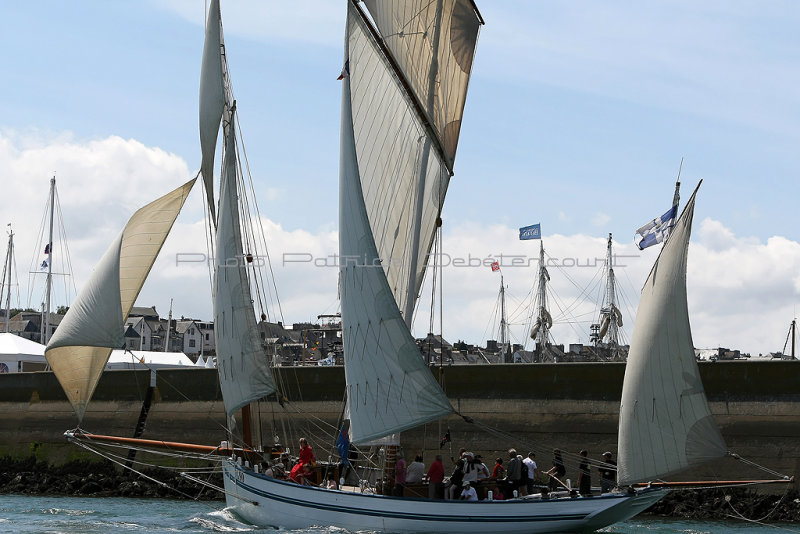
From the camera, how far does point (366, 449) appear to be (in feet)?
117

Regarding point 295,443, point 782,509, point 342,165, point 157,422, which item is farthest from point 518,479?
point 157,422

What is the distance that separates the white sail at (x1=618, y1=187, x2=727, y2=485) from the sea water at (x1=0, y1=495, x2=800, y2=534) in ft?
12.7

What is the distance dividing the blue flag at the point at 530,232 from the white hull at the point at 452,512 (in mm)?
45034

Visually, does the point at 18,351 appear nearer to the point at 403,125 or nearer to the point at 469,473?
the point at 403,125

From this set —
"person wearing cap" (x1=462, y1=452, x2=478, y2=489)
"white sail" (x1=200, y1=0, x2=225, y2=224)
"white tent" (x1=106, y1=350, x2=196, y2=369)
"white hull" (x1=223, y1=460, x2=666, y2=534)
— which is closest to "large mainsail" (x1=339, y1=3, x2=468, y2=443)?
"person wearing cap" (x1=462, y1=452, x2=478, y2=489)

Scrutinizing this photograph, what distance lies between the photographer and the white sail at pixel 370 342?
27.0 m

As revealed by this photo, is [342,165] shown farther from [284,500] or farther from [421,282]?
[284,500]

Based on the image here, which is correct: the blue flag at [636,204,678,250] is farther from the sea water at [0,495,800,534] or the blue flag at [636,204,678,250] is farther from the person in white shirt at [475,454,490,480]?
the person in white shirt at [475,454,490,480]

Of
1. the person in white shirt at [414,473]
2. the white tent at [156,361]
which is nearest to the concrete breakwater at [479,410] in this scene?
the person in white shirt at [414,473]

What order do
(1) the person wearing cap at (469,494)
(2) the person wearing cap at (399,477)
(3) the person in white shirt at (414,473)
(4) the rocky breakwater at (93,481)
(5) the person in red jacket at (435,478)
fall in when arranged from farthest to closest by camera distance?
(4) the rocky breakwater at (93,481) < (3) the person in white shirt at (414,473) < (2) the person wearing cap at (399,477) < (5) the person in red jacket at (435,478) < (1) the person wearing cap at (469,494)

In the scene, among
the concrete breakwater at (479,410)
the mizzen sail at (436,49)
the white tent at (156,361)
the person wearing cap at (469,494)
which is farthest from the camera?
the white tent at (156,361)

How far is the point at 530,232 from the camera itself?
72.6m

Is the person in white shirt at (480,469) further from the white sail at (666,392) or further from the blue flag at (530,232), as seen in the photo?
the blue flag at (530,232)

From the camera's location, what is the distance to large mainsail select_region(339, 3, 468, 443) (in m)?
27.1
